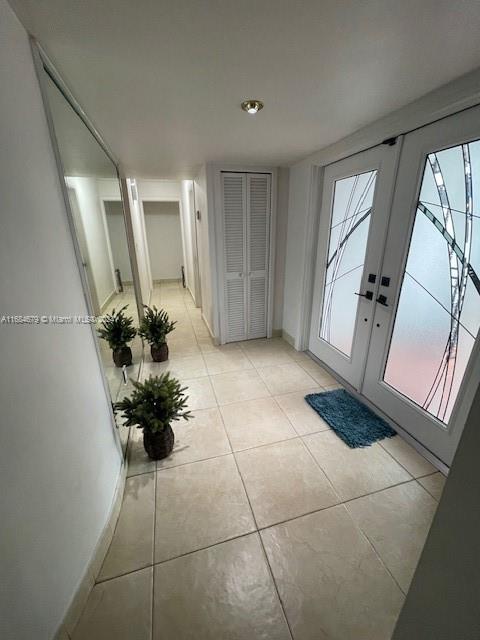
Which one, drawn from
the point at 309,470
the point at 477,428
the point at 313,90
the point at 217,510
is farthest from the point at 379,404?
the point at 313,90

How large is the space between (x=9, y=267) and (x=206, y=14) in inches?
41.6

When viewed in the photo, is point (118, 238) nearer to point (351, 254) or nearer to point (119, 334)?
point (119, 334)

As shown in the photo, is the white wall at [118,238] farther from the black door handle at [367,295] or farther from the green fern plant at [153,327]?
the black door handle at [367,295]

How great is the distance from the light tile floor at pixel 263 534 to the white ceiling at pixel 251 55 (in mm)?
2182

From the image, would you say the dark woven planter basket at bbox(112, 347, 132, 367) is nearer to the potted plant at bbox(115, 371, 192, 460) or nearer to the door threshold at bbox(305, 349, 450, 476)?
the potted plant at bbox(115, 371, 192, 460)

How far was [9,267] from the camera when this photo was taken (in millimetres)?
782

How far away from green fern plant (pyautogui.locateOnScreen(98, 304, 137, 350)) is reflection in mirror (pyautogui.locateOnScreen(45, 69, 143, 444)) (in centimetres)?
4

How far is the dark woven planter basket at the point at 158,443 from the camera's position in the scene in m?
1.70

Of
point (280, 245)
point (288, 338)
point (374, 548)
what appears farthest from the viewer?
point (288, 338)

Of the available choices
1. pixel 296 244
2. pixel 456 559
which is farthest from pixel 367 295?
pixel 456 559

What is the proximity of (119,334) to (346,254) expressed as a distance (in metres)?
2.24

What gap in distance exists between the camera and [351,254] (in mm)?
2268

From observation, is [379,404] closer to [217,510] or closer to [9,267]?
[217,510]

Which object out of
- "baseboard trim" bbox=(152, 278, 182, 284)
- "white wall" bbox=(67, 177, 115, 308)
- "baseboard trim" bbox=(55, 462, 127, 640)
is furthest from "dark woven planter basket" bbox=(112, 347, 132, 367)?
"baseboard trim" bbox=(152, 278, 182, 284)
